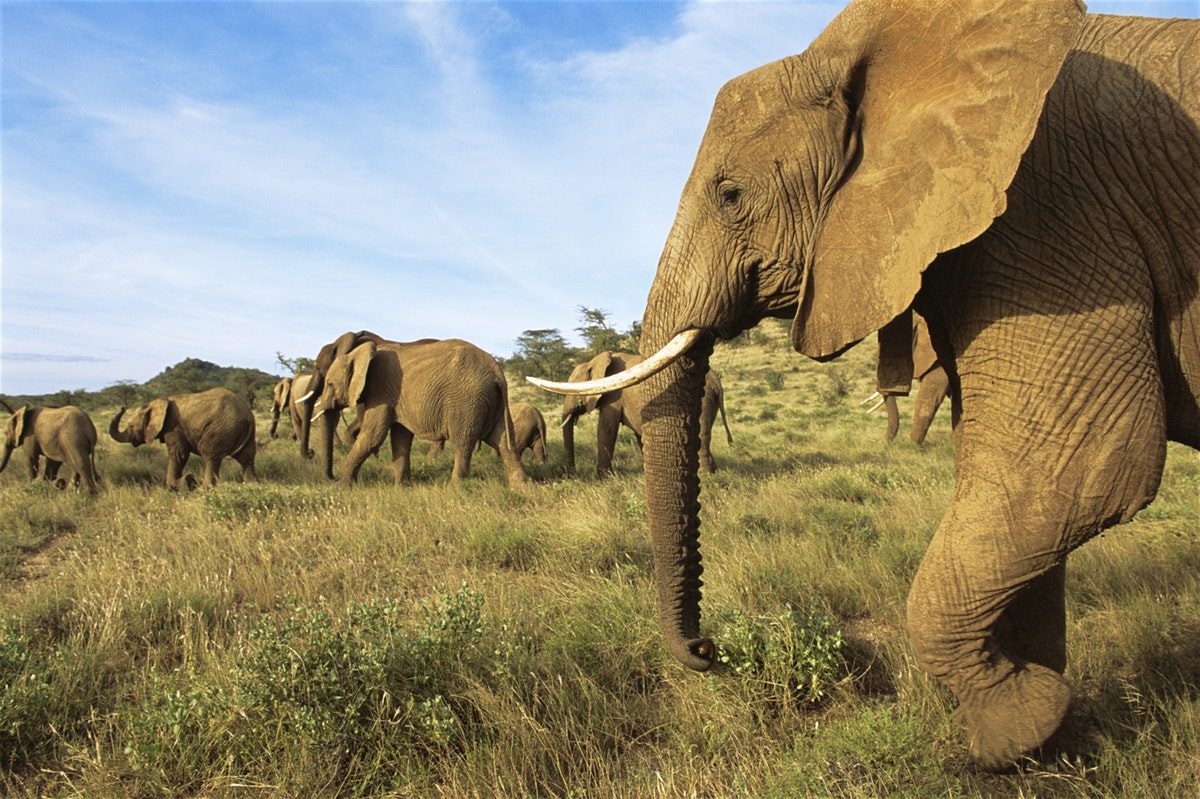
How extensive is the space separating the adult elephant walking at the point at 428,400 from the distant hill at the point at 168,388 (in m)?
21.6

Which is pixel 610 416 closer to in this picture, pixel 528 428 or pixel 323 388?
pixel 528 428

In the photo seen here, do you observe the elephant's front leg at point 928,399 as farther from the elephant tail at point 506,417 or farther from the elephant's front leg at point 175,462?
the elephant's front leg at point 175,462

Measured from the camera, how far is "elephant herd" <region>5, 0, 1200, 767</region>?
2367 mm

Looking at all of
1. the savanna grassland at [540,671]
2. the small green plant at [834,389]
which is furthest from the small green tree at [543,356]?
the savanna grassland at [540,671]

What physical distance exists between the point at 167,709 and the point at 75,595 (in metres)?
2.67

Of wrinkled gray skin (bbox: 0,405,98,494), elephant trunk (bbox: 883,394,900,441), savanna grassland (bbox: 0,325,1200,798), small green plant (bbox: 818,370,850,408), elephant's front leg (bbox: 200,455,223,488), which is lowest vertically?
savanna grassland (bbox: 0,325,1200,798)

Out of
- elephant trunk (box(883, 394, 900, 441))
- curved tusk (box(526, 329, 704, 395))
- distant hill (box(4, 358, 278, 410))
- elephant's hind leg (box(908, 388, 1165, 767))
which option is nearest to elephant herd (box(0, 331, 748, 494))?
elephant trunk (box(883, 394, 900, 441))

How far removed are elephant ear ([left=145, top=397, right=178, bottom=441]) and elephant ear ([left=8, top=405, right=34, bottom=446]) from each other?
1.54 metres

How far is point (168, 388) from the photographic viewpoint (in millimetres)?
41531

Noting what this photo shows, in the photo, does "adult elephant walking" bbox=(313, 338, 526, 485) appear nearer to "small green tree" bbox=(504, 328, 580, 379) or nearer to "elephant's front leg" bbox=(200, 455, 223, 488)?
"elephant's front leg" bbox=(200, 455, 223, 488)

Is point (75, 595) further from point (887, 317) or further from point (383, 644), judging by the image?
point (887, 317)

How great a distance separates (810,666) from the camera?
3.32 m

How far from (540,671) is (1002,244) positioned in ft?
8.49

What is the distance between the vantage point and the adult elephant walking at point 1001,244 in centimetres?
236
